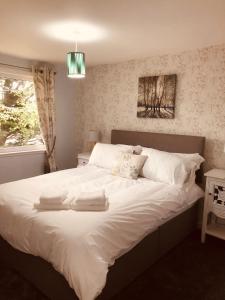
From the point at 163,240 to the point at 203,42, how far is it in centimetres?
225

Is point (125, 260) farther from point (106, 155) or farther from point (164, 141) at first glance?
point (164, 141)

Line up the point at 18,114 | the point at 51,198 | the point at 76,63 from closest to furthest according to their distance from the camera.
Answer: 1. the point at 51,198
2. the point at 76,63
3. the point at 18,114

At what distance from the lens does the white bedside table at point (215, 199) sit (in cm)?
258

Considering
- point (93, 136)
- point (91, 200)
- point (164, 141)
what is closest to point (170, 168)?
point (164, 141)

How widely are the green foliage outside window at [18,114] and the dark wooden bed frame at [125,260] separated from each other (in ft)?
6.91

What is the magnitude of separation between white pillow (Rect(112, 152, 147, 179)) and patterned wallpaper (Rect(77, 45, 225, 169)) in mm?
735

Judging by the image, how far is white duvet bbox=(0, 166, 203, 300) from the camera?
151 centimetres

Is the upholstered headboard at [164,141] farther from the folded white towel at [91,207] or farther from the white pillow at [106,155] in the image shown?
the folded white towel at [91,207]

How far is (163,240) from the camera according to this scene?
2344mm

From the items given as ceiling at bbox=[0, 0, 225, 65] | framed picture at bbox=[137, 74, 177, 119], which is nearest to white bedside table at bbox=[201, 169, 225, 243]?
framed picture at bbox=[137, 74, 177, 119]

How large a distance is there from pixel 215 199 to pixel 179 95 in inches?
56.8

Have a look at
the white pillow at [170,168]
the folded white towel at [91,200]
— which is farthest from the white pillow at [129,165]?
the folded white towel at [91,200]

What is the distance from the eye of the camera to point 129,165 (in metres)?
2.94

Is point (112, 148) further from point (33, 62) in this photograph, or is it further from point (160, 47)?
point (33, 62)
